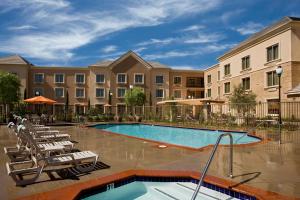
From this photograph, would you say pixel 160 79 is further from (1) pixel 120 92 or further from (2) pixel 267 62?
(2) pixel 267 62

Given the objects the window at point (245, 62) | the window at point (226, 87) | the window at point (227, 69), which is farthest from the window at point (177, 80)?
the window at point (245, 62)

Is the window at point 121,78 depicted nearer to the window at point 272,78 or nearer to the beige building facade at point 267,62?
the beige building facade at point 267,62

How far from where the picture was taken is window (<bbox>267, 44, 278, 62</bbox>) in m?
22.0

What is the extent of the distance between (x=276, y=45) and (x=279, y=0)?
20.8 feet

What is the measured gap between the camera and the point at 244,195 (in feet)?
14.4

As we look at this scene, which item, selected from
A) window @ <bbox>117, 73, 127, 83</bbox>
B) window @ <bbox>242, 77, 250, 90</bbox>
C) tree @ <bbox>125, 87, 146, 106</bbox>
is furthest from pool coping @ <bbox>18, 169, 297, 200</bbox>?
window @ <bbox>117, 73, 127, 83</bbox>

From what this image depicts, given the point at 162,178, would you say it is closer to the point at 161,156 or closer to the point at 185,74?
the point at 161,156

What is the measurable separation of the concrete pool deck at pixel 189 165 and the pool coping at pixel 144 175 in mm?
266

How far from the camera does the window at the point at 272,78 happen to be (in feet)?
72.4

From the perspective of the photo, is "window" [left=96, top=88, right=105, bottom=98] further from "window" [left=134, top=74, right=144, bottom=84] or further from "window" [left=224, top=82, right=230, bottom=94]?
"window" [left=224, top=82, right=230, bottom=94]

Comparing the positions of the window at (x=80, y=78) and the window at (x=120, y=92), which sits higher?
the window at (x=80, y=78)

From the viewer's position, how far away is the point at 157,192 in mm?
5102

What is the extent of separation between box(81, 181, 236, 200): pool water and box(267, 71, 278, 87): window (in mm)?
20053

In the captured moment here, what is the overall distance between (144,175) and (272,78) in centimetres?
2087
